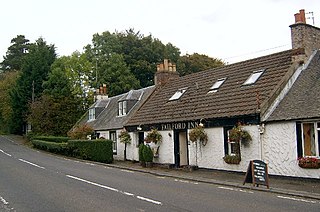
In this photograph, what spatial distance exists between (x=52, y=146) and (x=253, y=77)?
22.0 meters

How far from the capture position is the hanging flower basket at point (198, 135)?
22266mm

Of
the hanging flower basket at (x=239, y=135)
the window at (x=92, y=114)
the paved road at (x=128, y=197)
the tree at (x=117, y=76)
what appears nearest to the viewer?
the paved road at (x=128, y=197)

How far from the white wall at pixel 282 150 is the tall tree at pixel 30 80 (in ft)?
148

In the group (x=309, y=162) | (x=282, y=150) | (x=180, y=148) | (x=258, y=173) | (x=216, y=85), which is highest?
(x=216, y=85)

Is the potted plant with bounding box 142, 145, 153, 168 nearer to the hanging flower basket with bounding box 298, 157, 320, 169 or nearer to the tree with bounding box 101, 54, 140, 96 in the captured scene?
the hanging flower basket with bounding box 298, 157, 320, 169

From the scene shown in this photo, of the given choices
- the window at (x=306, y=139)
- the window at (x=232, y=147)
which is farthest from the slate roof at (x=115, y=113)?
the window at (x=306, y=139)

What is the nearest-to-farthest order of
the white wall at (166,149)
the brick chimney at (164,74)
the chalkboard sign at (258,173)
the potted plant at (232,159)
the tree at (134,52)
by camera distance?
the chalkboard sign at (258,173) < the potted plant at (232,159) < the white wall at (166,149) < the brick chimney at (164,74) < the tree at (134,52)

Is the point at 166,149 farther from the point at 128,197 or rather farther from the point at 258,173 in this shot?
the point at 128,197

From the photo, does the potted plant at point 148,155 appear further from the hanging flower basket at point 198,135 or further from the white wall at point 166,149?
the hanging flower basket at point 198,135

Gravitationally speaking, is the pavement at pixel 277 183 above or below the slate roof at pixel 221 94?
below

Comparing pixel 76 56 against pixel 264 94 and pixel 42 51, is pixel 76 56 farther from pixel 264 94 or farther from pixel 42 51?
pixel 264 94

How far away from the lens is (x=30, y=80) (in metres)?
59.7

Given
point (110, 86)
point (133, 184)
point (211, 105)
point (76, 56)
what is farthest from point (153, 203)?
point (76, 56)

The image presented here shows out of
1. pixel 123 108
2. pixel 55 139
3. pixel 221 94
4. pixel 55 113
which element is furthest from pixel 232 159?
pixel 55 113
